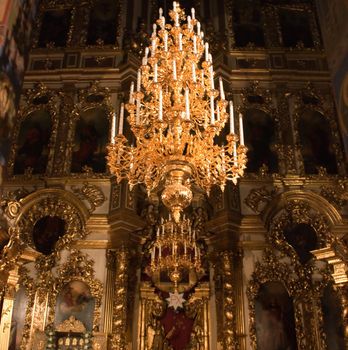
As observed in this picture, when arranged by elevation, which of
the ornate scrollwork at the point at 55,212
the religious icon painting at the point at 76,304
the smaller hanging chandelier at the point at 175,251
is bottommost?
the religious icon painting at the point at 76,304

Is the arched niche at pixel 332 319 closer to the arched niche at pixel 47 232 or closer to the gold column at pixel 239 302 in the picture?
the gold column at pixel 239 302

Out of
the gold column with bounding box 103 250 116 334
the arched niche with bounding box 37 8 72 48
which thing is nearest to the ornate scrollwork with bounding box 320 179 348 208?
the gold column with bounding box 103 250 116 334

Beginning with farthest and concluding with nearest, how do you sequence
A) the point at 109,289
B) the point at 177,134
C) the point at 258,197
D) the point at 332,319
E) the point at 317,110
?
the point at 317,110
the point at 258,197
the point at 109,289
the point at 332,319
the point at 177,134

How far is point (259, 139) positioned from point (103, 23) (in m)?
6.26

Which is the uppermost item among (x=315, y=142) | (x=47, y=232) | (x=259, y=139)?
(x=259, y=139)

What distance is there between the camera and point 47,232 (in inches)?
441

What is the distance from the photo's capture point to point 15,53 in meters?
8.49

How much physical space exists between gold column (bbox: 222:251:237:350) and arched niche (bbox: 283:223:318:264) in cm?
163

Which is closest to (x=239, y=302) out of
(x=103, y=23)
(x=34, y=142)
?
(x=34, y=142)

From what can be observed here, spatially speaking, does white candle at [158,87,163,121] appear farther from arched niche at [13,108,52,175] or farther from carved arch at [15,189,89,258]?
arched niche at [13,108,52,175]

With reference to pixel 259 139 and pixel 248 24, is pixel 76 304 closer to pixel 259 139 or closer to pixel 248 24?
pixel 259 139

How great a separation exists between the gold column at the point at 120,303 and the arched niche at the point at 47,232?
1.61 m

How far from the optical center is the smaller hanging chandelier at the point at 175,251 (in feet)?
36.0

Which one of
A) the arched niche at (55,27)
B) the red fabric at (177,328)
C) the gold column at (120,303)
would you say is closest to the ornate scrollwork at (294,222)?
the red fabric at (177,328)
